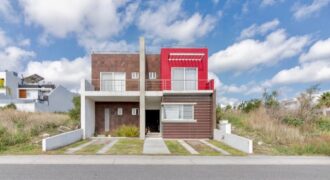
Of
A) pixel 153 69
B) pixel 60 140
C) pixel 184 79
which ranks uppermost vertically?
pixel 153 69

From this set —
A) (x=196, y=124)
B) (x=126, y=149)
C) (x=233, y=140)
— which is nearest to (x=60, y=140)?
(x=126, y=149)

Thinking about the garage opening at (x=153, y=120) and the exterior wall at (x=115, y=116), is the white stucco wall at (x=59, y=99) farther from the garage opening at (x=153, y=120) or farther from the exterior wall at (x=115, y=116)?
the garage opening at (x=153, y=120)

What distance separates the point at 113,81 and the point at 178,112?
257 inches

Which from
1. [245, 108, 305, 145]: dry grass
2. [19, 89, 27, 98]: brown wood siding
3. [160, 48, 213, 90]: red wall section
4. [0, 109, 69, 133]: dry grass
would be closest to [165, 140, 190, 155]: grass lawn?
[245, 108, 305, 145]: dry grass

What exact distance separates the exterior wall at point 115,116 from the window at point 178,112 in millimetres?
3711

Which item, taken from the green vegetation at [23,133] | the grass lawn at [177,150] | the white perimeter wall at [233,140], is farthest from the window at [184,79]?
the green vegetation at [23,133]

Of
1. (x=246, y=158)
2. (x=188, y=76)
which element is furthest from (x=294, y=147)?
(x=188, y=76)

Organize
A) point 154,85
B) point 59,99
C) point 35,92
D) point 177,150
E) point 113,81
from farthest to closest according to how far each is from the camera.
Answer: point 35,92 < point 59,99 < point 154,85 < point 113,81 < point 177,150

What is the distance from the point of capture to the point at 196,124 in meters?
18.7

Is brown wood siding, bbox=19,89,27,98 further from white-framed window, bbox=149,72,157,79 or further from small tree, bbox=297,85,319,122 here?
small tree, bbox=297,85,319,122

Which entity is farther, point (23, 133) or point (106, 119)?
point (106, 119)

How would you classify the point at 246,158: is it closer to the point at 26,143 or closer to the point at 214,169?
the point at 214,169

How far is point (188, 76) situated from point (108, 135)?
8.23 metres

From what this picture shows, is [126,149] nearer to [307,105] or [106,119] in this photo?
[106,119]
